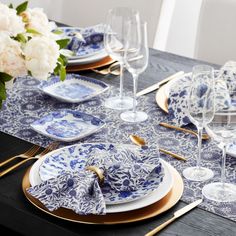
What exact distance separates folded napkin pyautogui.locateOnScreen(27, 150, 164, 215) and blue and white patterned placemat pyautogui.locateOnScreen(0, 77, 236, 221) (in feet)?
0.36

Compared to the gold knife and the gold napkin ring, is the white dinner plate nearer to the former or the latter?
the gold napkin ring

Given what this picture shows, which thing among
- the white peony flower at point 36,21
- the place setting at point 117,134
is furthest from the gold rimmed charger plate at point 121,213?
the white peony flower at point 36,21

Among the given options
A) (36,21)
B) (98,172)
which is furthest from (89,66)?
(98,172)

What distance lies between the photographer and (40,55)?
4.63 feet

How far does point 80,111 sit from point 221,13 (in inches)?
32.8

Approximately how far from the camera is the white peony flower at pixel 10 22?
4.59 ft

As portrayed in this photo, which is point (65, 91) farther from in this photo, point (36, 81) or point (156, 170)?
point (156, 170)

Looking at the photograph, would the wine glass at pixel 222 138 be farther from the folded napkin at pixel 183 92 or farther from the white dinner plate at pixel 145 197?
the folded napkin at pixel 183 92

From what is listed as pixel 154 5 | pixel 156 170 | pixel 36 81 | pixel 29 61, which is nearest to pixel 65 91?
pixel 36 81

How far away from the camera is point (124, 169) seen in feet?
4.24

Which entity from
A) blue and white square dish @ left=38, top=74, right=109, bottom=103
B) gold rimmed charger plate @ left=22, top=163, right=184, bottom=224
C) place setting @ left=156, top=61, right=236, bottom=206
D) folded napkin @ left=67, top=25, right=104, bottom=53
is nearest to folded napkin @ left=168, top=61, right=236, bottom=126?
place setting @ left=156, top=61, right=236, bottom=206

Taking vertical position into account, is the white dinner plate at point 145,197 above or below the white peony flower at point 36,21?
below

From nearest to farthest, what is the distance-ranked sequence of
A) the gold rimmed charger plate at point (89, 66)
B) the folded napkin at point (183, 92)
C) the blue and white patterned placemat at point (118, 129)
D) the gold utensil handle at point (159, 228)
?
the gold utensil handle at point (159, 228)
the blue and white patterned placemat at point (118, 129)
the folded napkin at point (183, 92)
the gold rimmed charger plate at point (89, 66)

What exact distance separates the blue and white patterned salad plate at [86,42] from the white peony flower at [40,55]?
0.55m
